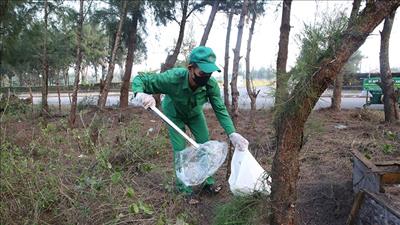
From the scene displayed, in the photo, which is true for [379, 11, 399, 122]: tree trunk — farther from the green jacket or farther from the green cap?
the green cap

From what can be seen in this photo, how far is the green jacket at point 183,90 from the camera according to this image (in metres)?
3.18

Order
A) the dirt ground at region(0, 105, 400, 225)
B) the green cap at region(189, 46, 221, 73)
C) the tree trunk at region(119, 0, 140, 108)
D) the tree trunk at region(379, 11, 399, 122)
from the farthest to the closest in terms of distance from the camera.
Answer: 1. the tree trunk at region(119, 0, 140, 108)
2. the tree trunk at region(379, 11, 399, 122)
3. the green cap at region(189, 46, 221, 73)
4. the dirt ground at region(0, 105, 400, 225)

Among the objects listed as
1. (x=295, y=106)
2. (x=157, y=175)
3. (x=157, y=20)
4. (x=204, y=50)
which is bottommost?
(x=157, y=175)

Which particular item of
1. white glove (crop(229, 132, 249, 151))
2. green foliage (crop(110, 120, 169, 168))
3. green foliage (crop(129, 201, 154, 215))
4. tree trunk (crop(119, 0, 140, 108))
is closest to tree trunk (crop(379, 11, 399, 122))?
green foliage (crop(110, 120, 169, 168))

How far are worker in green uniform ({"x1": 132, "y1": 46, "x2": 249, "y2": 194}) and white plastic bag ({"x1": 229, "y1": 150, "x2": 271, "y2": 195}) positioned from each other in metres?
0.12

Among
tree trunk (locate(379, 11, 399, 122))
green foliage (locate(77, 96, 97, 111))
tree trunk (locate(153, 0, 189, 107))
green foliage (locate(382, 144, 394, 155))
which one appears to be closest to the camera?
green foliage (locate(382, 144, 394, 155))

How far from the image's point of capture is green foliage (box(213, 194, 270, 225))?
2467mm

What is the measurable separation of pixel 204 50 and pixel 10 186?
1918 millimetres

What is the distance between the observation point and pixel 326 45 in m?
2.25

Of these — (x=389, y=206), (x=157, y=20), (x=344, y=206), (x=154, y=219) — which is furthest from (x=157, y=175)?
(x=157, y=20)

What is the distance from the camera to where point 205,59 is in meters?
2.89

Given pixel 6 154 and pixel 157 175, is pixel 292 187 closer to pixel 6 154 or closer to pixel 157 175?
pixel 157 175

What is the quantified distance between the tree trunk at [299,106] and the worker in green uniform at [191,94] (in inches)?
23.4

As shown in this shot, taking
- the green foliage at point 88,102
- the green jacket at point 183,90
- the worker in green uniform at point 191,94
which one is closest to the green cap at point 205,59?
the worker in green uniform at point 191,94
